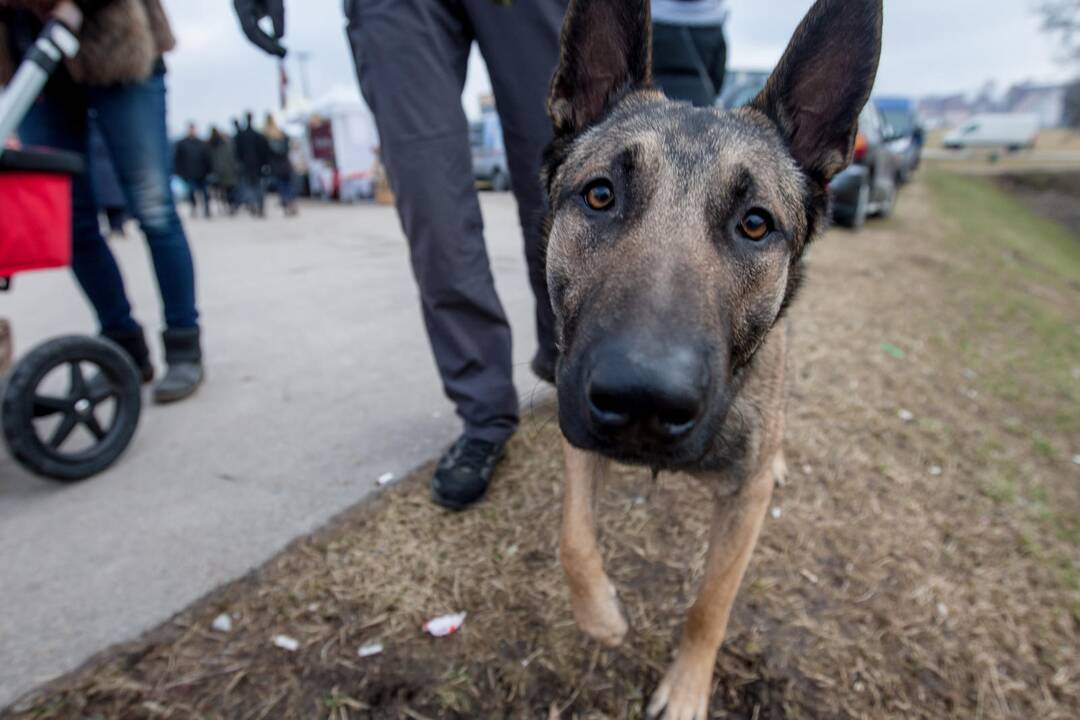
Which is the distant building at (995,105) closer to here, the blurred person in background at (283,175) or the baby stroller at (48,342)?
the blurred person in background at (283,175)

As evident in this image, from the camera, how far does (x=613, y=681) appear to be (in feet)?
6.10

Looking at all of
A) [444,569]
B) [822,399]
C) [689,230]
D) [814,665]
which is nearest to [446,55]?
[689,230]

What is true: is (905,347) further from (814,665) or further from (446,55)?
(446,55)

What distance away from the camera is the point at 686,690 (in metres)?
1.76

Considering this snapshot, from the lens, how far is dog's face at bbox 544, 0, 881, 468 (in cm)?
125

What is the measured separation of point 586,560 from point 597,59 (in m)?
1.62

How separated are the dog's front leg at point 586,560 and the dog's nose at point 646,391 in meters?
0.70

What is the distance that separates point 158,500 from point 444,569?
1292 mm

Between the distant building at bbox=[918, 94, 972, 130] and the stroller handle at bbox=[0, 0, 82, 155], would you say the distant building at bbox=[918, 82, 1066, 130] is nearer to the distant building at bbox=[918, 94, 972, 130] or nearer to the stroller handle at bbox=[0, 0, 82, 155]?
the distant building at bbox=[918, 94, 972, 130]

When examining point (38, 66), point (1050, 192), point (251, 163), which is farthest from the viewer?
point (1050, 192)

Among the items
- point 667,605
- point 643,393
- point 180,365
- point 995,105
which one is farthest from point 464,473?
point 995,105

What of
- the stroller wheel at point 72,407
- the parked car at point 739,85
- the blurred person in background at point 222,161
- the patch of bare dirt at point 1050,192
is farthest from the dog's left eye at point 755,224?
the patch of bare dirt at point 1050,192

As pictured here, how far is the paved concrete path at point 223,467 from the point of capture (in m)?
1.98

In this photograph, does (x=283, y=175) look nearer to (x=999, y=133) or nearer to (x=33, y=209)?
(x=33, y=209)
